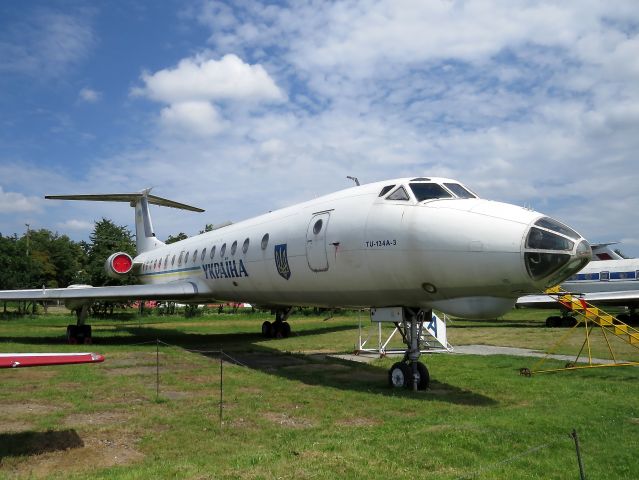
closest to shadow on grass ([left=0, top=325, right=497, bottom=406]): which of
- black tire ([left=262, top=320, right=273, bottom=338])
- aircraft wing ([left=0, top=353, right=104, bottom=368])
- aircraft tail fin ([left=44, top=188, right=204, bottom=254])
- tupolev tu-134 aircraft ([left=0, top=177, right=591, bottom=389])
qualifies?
tupolev tu-134 aircraft ([left=0, top=177, right=591, bottom=389])

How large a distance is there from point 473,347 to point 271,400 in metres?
9.73

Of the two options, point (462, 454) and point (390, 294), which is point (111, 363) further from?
point (462, 454)

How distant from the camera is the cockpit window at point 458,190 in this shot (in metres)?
8.66

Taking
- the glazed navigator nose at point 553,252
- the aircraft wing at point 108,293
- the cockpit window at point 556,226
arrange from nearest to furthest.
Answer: the glazed navigator nose at point 553,252 < the cockpit window at point 556,226 < the aircraft wing at point 108,293

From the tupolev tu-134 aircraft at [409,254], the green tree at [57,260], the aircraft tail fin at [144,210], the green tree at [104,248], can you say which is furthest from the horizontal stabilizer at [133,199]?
the green tree at [57,260]

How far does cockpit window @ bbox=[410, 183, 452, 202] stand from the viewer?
8.57 meters

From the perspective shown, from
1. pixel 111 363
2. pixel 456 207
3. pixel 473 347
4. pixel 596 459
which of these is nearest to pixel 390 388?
pixel 456 207

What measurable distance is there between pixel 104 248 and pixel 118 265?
1540 centimetres

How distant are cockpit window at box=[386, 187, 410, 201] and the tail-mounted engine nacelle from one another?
17295mm

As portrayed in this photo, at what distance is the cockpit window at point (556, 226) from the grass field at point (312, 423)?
2.35 metres

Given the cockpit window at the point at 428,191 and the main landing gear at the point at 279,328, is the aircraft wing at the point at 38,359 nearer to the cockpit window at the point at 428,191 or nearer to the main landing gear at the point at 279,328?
the cockpit window at the point at 428,191

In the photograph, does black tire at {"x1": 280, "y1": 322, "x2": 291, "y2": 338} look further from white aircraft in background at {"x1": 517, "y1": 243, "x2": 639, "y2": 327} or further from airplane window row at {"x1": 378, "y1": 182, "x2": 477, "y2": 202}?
white aircraft in background at {"x1": 517, "y1": 243, "x2": 639, "y2": 327}

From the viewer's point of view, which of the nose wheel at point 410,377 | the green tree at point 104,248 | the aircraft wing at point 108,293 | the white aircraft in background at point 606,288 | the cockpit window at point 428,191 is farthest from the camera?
the green tree at point 104,248

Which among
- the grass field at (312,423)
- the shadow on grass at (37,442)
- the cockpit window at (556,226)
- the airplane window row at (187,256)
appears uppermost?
the airplane window row at (187,256)
